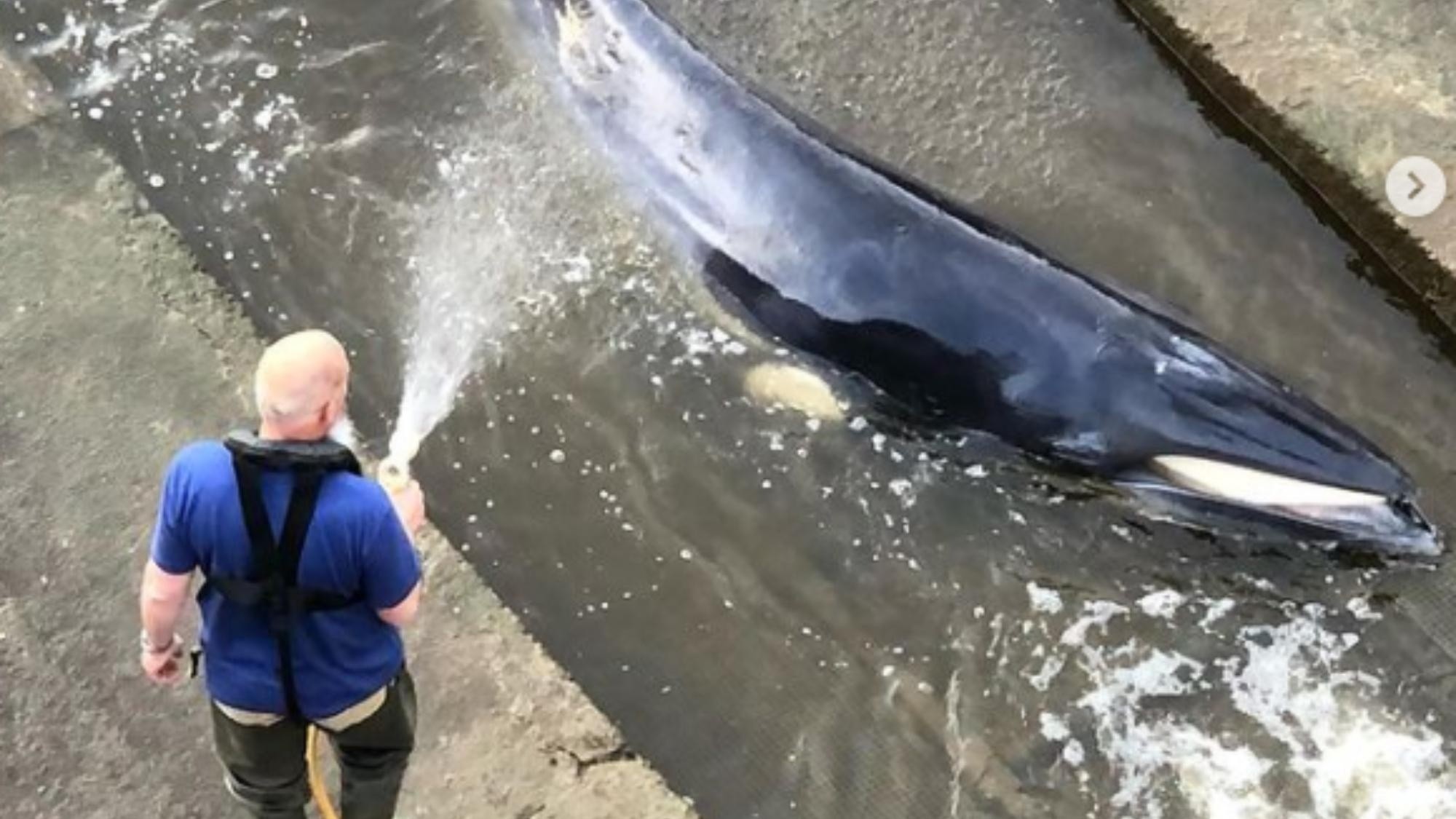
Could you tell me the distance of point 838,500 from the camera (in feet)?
16.4

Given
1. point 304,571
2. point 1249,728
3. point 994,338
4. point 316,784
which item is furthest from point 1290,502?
point 304,571

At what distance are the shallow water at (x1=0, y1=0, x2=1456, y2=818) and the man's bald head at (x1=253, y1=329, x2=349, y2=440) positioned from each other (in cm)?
173

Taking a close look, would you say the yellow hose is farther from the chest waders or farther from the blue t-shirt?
the chest waders

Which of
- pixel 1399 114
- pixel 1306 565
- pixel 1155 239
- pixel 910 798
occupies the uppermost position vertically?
pixel 1399 114

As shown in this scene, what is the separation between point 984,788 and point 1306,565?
1189 mm

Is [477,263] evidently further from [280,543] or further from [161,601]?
[280,543]

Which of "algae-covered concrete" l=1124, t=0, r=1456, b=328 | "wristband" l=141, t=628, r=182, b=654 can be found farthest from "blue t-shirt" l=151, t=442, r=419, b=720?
"algae-covered concrete" l=1124, t=0, r=1456, b=328

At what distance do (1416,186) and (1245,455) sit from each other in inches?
55.8

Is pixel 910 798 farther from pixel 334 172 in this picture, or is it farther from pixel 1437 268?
pixel 334 172

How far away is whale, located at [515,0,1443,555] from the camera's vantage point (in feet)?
15.6

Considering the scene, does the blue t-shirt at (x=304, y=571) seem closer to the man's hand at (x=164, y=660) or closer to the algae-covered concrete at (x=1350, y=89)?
the man's hand at (x=164, y=660)

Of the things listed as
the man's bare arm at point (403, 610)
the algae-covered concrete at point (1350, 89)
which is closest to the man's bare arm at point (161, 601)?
the man's bare arm at point (403, 610)

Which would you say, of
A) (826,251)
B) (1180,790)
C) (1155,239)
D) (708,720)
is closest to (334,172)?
(826,251)

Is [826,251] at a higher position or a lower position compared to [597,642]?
higher
